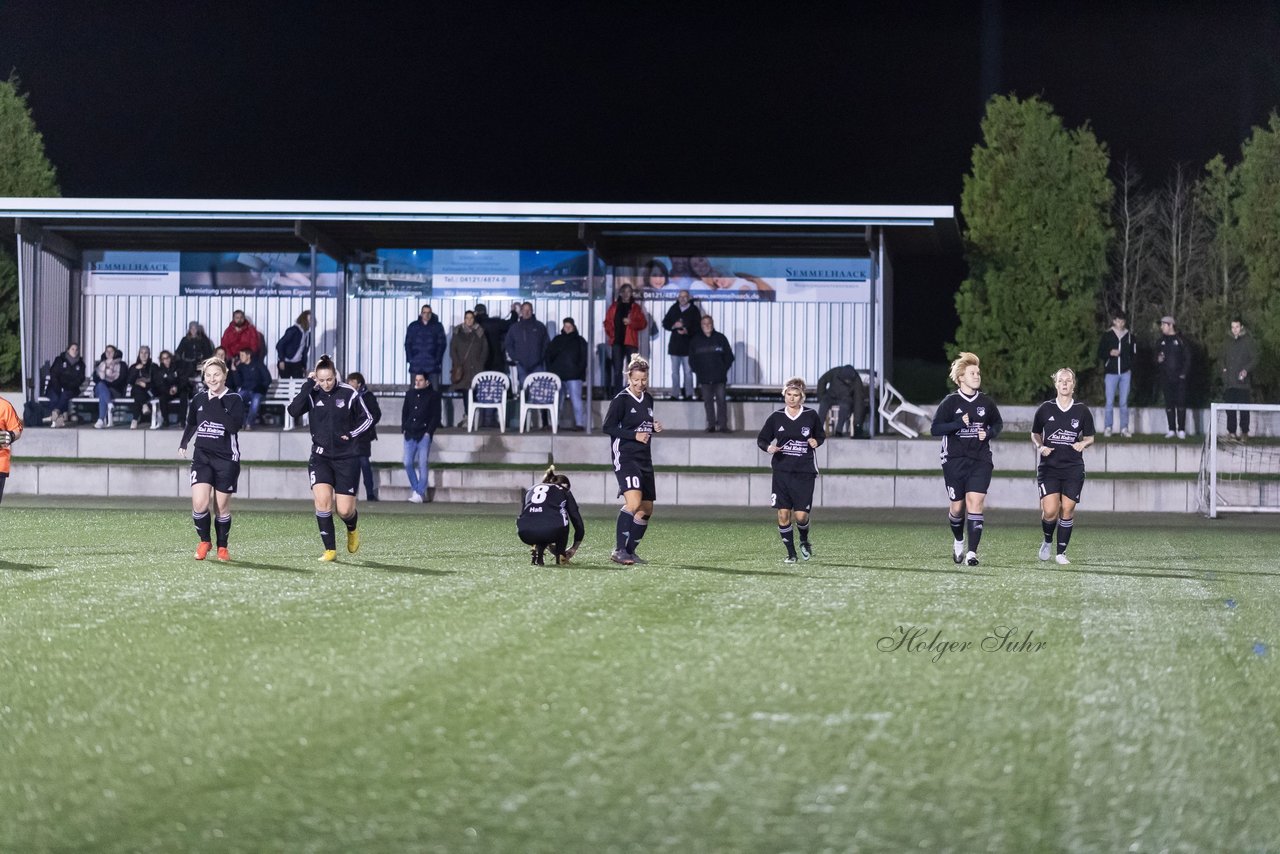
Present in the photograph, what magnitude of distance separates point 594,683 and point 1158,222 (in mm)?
28784

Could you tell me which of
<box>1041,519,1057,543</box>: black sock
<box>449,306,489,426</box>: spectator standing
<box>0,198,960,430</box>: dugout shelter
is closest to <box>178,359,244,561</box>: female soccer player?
<box>1041,519,1057,543</box>: black sock

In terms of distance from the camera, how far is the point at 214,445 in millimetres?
12781

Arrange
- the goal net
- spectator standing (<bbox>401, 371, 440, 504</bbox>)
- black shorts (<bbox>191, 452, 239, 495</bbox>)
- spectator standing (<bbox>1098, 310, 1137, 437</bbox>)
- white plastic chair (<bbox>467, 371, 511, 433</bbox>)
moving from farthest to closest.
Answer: white plastic chair (<bbox>467, 371, 511, 433</bbox>) < spectator standing (<bbox>1098, 310, 1137, 437</bbox>) < spectator standing (<bbox>401, 371, 440, 504</bbox>) < the goal net < black shorts (<bbox>191, 452, 239, 495</bbox>)

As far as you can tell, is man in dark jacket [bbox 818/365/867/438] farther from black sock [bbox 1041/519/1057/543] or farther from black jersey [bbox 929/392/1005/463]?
black jersey [bbox 929/392/1005/463]

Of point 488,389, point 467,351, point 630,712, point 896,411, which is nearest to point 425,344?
point 467,351

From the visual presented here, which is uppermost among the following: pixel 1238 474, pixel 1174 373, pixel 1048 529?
pixel 1174 373

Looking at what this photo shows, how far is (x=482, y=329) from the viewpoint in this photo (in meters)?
25.0

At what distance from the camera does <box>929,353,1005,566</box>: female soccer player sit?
13.1 metres

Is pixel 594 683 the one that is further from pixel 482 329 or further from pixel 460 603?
pixel 482 329

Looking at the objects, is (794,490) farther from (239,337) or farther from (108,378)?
(108,378)

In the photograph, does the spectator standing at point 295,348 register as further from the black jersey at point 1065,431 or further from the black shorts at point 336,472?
the black jersey at point 1065,431

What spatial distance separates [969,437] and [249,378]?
14913mm

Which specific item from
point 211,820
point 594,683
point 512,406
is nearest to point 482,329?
point 512,406

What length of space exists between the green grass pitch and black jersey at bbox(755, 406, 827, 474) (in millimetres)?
1998
